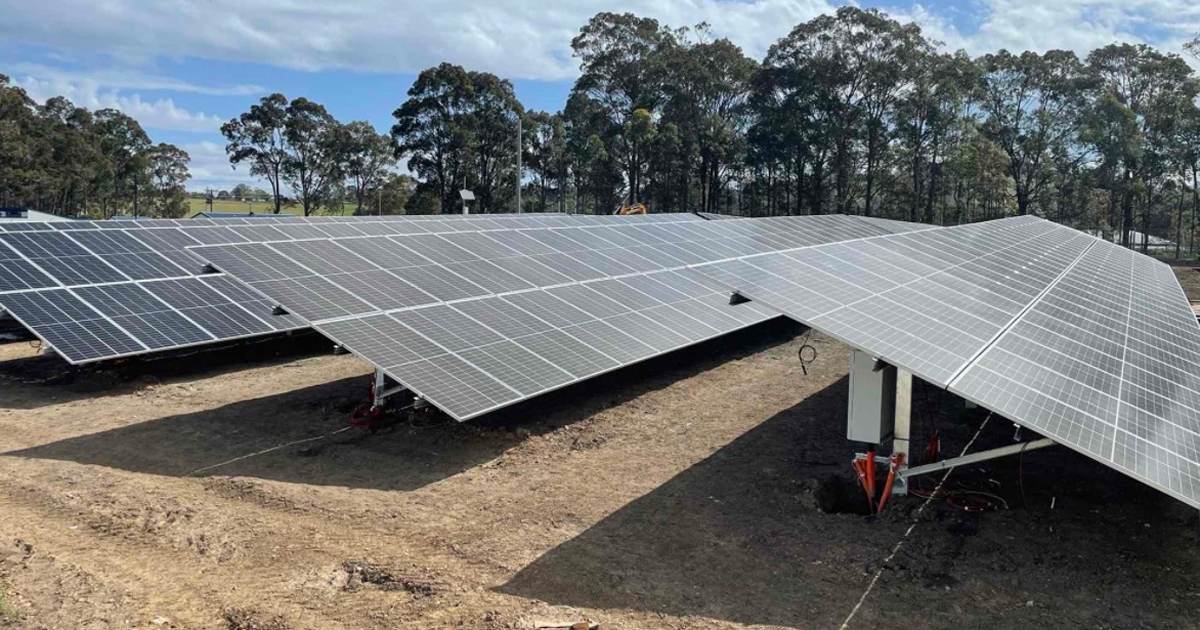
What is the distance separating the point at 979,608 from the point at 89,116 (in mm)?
85510

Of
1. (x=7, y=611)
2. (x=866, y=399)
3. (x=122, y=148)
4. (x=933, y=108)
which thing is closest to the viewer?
(x=7, y=611)

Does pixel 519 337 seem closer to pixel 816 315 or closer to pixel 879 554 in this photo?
pixel 816 315

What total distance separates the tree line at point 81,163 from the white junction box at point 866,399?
65821mm

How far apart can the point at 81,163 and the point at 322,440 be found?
68430mm

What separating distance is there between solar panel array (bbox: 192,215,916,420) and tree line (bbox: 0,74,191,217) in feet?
179

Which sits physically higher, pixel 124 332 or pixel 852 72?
pixel 852 72

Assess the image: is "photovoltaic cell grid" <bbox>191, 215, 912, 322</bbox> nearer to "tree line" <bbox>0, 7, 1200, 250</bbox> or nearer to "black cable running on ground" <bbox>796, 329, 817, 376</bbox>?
"black cable running on ground" <bbox>796, 329, 817, 376</bbox>

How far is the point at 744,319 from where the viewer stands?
1756cm

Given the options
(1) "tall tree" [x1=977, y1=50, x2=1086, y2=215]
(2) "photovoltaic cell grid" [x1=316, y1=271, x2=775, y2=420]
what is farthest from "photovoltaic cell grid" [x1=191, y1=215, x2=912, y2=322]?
(1) "tall tree" [x1=977, y1=50, x2=1086, y2=215]

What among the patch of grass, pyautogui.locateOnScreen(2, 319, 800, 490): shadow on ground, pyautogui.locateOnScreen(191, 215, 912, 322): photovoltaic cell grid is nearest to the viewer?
the patch of grass

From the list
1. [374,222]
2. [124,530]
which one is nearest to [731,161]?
[374,222]

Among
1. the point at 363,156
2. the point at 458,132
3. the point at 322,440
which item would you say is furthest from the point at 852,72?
the point at 322,440

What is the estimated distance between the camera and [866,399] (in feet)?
30.9

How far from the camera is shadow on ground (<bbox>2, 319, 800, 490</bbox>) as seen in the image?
10.8 metres
